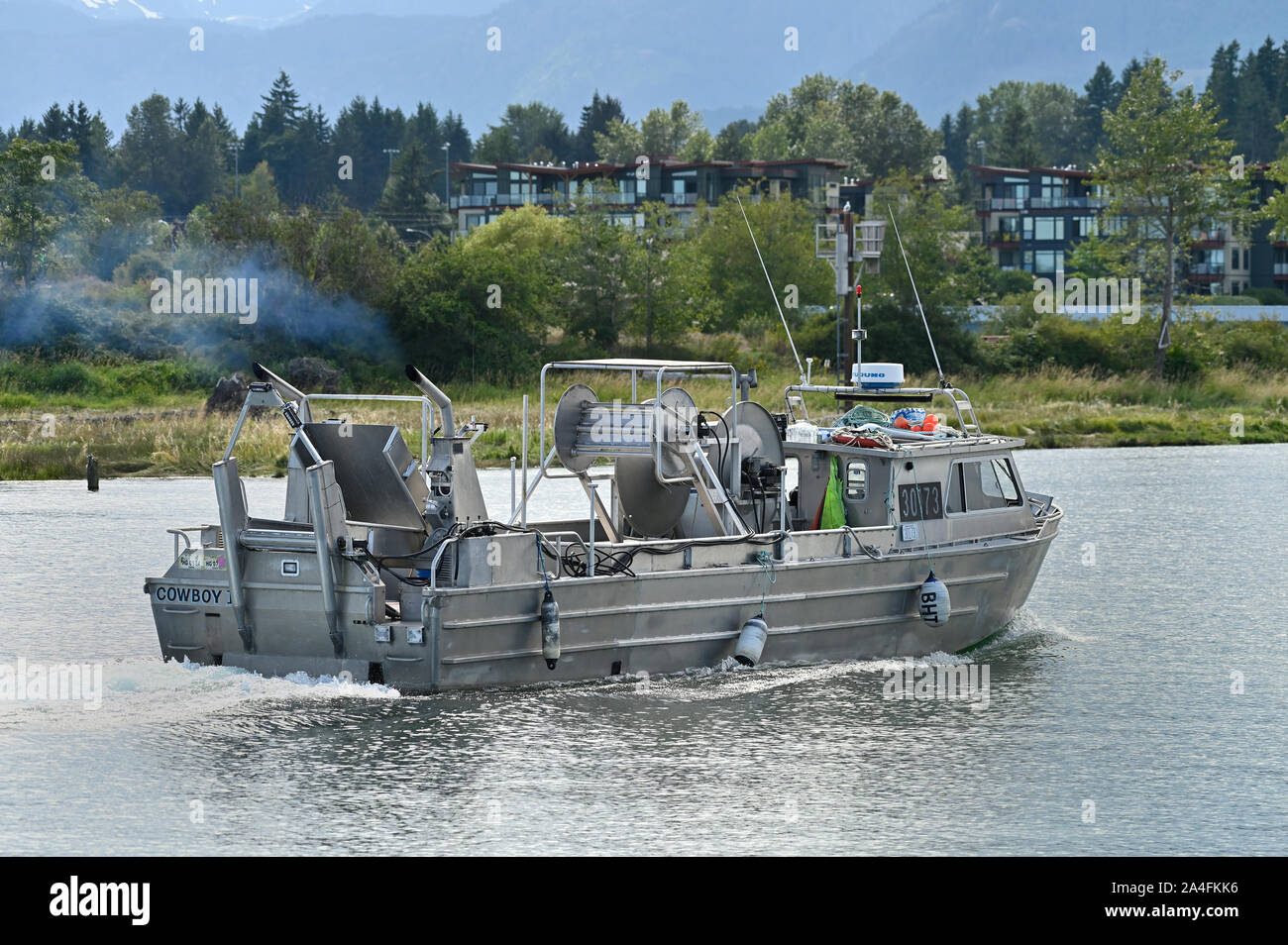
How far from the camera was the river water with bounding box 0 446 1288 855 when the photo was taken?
12734 millimetres

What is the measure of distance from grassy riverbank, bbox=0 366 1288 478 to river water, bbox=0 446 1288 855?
19.0 metres

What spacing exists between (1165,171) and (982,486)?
50.1 m

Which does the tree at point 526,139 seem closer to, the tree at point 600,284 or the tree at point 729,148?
the tree at point 729,148

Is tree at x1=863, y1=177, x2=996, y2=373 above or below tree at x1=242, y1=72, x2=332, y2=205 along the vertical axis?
below

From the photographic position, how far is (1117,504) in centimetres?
3347

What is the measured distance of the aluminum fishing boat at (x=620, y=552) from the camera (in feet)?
49.7

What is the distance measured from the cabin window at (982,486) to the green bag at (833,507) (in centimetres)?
141

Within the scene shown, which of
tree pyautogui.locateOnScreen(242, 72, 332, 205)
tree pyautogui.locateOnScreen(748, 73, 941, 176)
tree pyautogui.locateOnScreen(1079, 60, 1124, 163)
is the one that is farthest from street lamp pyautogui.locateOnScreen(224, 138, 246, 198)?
tree pyautogui.locateOnScreen(1079, 60, 1124, 163)

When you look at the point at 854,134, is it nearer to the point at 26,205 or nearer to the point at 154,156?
the point at 154,156

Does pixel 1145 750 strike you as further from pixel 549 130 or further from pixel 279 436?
pixel 549 130

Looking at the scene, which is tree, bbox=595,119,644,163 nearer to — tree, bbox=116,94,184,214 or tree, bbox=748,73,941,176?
tree, bbox=748,73,941,176

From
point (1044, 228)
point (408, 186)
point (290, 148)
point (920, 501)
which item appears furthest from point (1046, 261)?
point (920, 501)

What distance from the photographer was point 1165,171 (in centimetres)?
6450

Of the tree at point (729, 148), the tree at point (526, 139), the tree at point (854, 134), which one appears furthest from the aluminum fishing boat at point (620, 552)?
the tree at point (526, 139)
